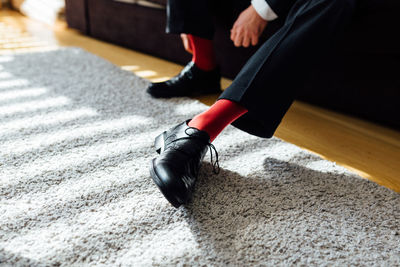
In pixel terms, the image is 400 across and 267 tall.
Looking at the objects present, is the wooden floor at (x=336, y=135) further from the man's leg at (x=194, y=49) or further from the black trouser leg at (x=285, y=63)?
the black trouser leg at (x=285, y=63)

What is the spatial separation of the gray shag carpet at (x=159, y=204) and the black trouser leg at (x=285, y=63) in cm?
15

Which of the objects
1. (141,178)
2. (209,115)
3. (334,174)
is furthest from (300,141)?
(141,178)

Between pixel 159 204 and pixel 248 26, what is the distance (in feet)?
1.61

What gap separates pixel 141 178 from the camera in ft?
2.30

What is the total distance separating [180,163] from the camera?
0.64m

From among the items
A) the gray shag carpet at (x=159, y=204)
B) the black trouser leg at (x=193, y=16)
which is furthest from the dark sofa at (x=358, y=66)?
the gray shag carpet at (x=159, y=204)

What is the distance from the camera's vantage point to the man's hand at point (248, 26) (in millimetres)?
827

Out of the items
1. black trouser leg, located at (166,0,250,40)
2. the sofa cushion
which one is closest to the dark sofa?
the sofa cushion

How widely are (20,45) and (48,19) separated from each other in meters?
0.82

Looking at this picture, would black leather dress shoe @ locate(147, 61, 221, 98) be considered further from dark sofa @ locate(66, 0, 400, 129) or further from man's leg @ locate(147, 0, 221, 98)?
dark sofa @ locate(66, 0, 400, 129)

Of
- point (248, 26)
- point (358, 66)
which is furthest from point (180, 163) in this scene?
point (358, 66)

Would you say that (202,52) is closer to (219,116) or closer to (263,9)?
(263,9)

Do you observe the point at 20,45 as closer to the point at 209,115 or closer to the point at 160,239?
the point at 209,115

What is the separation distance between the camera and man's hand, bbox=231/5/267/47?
2.71ft
